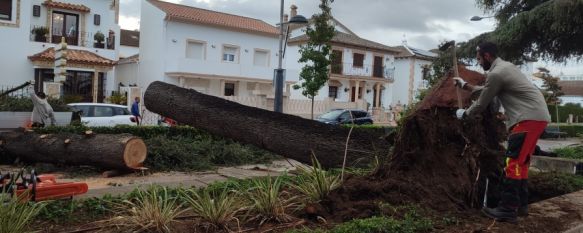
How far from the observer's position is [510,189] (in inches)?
188

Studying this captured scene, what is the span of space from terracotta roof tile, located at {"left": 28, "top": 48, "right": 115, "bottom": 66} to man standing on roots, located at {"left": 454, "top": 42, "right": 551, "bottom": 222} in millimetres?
26723

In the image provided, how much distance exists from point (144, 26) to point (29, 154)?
85.3ft

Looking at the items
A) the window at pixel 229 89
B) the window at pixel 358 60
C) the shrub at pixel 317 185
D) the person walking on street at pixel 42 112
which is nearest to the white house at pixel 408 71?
the window at pixel 358 60

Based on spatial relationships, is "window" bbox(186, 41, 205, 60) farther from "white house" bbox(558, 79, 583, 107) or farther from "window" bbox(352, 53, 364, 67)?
"white house" bbox(558, 79, 583, 107)

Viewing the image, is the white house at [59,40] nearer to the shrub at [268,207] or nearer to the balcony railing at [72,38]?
the balcony railing at [72,38]

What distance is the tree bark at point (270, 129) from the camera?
268 inches

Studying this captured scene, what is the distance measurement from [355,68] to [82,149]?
35.8 meters

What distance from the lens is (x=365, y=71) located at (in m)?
44.5

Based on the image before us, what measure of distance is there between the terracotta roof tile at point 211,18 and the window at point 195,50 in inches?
55.8

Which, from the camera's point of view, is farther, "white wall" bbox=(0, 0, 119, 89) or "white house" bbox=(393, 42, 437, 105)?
"white house" bbox=(393, 42, 437, 105)

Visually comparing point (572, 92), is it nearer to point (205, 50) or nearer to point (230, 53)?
point (230, 53)

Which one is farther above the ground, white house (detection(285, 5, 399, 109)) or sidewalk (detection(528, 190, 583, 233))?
white house (detection(285, 5, 399, 109))

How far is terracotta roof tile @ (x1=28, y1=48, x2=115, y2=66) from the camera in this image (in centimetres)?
2745

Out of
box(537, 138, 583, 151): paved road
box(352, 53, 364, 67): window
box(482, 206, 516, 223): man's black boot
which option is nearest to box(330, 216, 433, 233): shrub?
box(482, 206, 516, 223): man's black boot
